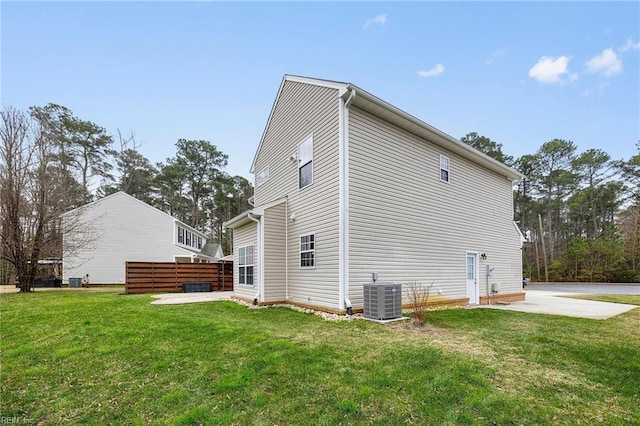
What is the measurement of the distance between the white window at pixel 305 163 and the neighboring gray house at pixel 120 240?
16.5m

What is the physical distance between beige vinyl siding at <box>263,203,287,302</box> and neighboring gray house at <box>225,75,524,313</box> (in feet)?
0.10

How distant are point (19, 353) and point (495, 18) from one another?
15415 millimetres

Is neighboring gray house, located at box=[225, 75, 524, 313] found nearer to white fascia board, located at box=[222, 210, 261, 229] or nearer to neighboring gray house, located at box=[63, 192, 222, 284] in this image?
white fascia board, located at box=[222, 210, 261, 229]

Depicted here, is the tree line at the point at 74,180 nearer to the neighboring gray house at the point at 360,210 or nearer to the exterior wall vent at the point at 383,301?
the neighboring gray house at the point at 360,210

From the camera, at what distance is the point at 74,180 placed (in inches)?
828

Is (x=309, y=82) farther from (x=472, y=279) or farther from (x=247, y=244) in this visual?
(x=472, y=279)

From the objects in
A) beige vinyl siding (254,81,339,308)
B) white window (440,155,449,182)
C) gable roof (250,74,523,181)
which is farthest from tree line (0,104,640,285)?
white window (440,155,449,182)

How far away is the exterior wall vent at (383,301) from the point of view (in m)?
7.21

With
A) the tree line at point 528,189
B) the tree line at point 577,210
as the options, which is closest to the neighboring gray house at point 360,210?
the tree line at point 528,189

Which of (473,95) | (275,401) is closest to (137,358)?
(275,401)

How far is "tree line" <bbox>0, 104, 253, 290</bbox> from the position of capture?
1437 centimetres

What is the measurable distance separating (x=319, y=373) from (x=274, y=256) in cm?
606

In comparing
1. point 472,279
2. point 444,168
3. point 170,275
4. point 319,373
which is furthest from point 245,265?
point 472,279

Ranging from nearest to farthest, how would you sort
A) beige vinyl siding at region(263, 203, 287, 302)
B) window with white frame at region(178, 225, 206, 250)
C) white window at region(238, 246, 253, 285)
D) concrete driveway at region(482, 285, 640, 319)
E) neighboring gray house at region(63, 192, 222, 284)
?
concrete driveway at region(482, 285, 640, 319) → beige vinyl siding at region(263, 203, 287, 302) → white window at region(238, 246, 253, 285) → neighboring gray house at region(63, 192, 222, 284) → window with white frame at region(178, 225, 206, 250)
